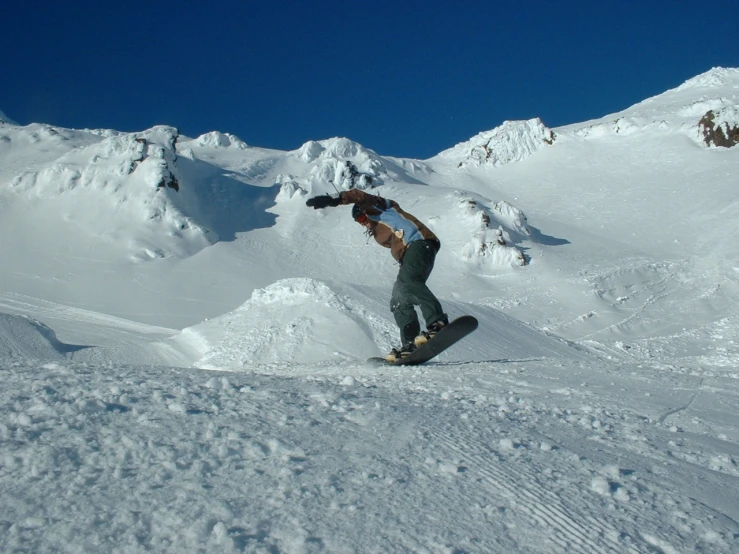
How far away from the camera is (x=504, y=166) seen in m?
52.0

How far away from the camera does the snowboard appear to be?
564 centimetres

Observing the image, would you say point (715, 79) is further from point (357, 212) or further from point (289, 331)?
point (357, 212)

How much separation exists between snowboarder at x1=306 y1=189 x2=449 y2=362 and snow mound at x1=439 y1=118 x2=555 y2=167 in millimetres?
48154

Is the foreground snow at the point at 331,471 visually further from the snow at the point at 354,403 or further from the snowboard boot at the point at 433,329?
the snowboard boot at the point at 433,329

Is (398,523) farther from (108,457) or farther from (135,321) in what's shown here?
(135,321)

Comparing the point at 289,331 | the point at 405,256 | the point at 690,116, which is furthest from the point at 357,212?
the point at 690,116

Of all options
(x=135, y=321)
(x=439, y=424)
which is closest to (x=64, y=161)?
(x=135, y=321)

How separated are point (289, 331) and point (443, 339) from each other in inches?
161

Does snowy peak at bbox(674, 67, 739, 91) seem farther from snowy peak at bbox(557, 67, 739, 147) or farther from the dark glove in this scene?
the dark glove

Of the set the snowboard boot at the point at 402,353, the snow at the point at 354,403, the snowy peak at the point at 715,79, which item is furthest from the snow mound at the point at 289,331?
the snowy peak at the point at 715,79

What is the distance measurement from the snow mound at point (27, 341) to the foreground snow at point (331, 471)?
177 inches

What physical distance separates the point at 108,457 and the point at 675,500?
84.4 inches

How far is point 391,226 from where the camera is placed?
626cm

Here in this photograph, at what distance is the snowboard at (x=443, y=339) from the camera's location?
18.5 feet
